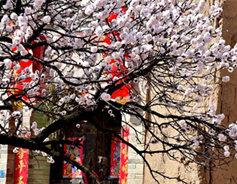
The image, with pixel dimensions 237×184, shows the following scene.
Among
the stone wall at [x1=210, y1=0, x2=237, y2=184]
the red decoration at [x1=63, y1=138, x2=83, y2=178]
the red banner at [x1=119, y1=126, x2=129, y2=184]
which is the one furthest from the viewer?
the red decoration at [x1=63, y1=138, x2=83, y2=178]

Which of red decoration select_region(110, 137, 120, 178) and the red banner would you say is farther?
red decoration select_region(110, 137, 120, 178)

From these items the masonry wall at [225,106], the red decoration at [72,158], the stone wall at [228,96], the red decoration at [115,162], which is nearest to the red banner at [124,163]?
the red decoration at [115,162]

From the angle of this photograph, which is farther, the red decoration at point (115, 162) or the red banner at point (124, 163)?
the red decoration at point (115, 162)

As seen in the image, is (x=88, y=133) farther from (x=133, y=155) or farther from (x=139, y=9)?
(x=139, y=9)

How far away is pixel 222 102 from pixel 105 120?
408 cm

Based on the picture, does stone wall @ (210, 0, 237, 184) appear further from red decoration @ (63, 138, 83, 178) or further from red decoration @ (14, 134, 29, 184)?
red decoration @ (14, 134, 29, 184)

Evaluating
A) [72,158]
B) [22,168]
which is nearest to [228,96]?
[72,158]

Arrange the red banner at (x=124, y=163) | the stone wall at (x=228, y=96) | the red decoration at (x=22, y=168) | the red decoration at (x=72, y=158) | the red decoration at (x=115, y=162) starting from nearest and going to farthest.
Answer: the stone wall at (x=228, y=96) → the red banner at (x=124, y=163) → the red decoration at (x=115, y=162) → the red decoration at (x=22, y=168) → the red decoration at (x=72, y=158)

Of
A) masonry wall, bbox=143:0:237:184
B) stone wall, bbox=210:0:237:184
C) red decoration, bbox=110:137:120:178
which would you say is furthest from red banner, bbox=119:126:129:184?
stone wall, bbox=210:0:237:184

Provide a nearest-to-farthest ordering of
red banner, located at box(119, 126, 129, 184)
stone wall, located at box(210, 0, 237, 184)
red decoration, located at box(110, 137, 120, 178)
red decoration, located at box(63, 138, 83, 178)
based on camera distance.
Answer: stone wall, located at box(210, 0, 237, 184), red banner, located at box(119, 126, 129, 184), red decoration, located at box(110, 137, 120, 178), red decoration, located at box(63, 138, 83, 178)

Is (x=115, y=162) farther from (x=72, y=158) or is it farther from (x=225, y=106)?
(x=225, y=106)

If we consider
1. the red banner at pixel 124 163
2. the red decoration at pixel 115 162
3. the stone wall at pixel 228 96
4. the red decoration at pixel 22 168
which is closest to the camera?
the stone wall at pixel 228 96

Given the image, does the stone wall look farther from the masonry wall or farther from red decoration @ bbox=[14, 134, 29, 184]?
red decoration @ bbox=[14, 134, 29, 184]

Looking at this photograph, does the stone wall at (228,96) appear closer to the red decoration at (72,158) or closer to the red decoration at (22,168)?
the red decoration at (72,158)
